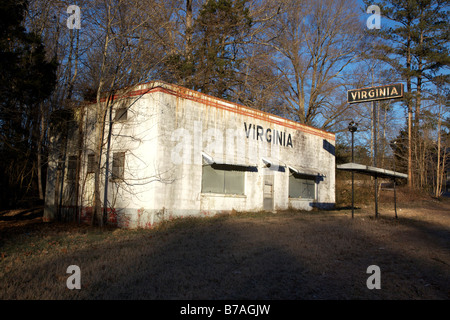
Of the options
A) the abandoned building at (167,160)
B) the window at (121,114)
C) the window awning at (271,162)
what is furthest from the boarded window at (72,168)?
the window awning at (271,162)

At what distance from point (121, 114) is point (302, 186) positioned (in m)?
10.9

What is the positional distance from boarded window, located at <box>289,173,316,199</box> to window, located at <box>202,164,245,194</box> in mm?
4093

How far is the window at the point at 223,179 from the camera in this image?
14.7m

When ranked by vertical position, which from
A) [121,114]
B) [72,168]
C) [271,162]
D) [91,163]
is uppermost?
[121,114]

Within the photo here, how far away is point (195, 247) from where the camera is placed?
27.0ft

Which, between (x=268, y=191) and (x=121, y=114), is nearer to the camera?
(x=121, y=114)

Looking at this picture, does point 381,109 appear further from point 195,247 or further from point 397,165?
point 195,247

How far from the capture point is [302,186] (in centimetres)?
2008
